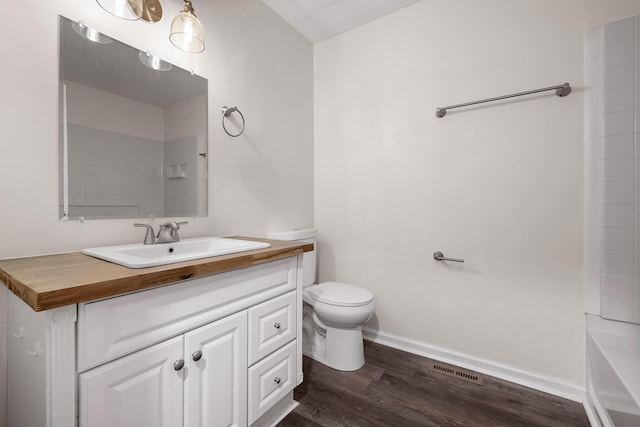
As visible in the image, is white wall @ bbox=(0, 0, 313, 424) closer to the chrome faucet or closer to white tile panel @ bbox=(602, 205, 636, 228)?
the chrome faucet

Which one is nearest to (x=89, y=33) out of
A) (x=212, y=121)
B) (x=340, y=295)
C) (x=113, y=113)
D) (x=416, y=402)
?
(x=113, y=113)

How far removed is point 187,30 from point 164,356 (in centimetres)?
132

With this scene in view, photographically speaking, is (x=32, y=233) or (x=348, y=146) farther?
(x=348, y=146)

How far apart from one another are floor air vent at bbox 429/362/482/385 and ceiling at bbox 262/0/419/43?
2.43 meters

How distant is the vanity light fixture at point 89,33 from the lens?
106 centimetres

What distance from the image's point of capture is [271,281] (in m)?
1.21

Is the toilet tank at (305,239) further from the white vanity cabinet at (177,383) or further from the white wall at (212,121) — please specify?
the white vanity cabinet at (177,383)

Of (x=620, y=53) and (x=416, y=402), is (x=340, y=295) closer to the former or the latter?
(x=416, y=402)

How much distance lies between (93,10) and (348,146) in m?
1.60

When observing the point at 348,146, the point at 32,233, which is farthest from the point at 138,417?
the point at 348,146

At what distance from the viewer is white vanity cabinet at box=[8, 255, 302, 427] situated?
655 millimetres

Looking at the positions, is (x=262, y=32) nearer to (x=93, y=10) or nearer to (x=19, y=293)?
(x=93, y=10)

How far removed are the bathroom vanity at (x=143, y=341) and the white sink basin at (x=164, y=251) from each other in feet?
0.12

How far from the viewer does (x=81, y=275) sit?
72cm
